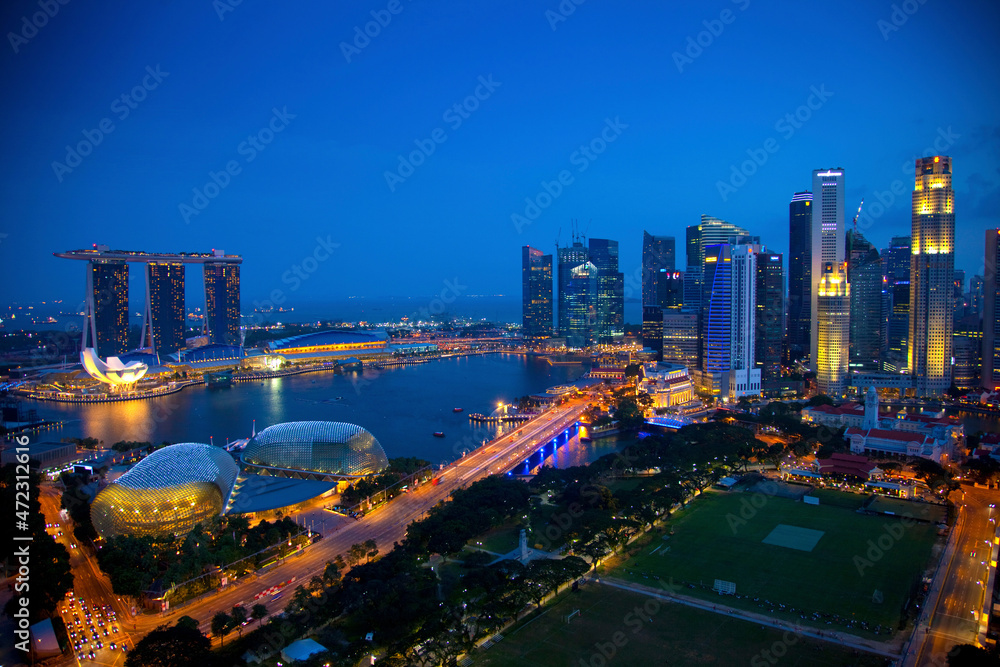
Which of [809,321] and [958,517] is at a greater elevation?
[809,321]

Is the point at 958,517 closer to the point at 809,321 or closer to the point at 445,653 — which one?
the point at 445,653

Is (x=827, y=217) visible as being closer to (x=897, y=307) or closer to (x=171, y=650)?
(x=897, y=307)

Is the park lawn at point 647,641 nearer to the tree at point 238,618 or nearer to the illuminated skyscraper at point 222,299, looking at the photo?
the tree at point 238,618

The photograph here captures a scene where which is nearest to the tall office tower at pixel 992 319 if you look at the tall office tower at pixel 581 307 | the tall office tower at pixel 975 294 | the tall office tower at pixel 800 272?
the tall office tower at pixel 800 272

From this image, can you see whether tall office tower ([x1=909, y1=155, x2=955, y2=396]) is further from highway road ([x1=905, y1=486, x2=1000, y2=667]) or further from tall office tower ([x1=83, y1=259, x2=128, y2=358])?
tall office tower ([x1=83, y1=259, x2=128, y2=358])

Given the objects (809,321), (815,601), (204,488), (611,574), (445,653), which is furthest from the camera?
(809,321)

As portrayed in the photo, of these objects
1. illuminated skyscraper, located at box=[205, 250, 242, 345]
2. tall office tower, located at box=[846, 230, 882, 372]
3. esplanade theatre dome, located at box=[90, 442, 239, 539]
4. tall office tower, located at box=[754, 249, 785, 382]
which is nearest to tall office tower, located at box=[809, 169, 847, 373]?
tall office tower, located at box=[846, 230, 882, 372]

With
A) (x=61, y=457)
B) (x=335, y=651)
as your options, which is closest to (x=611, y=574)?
(x=335, y=651)

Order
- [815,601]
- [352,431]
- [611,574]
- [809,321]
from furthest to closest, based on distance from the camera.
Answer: [809,321] → [352,431] → [611,574] → [815,601]
